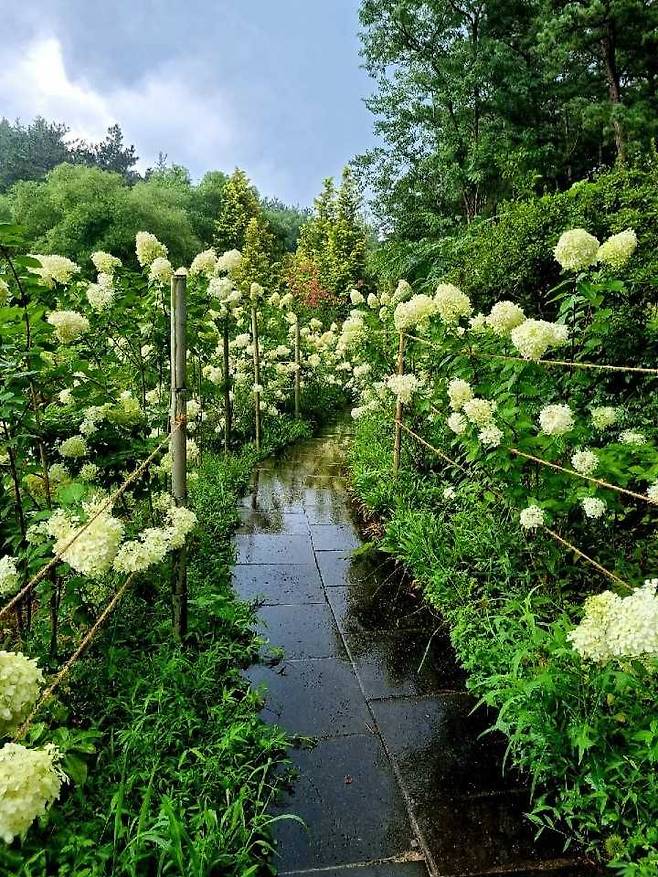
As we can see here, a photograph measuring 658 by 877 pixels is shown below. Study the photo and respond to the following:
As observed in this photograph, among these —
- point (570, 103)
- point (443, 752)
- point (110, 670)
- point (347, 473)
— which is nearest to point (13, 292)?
point (110, 670)

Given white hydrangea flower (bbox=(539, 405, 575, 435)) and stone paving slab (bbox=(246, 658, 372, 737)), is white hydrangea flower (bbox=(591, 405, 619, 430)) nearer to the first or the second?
white hydrangea flower (bbox=(539, 405, 575, 435))

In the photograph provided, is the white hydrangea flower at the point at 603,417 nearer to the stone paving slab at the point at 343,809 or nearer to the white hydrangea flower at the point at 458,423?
the white hydrangea flower at the point at 458,423

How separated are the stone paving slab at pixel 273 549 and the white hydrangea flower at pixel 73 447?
5.03 feet

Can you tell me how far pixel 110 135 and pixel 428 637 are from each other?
51.2 meters

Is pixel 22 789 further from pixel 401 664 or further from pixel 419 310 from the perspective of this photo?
pixel 419 310

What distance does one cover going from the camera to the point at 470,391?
2.35 metres

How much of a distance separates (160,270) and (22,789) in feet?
7.63

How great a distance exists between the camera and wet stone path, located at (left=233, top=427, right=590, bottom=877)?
4.87 ft

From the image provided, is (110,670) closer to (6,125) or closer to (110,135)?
(110,135)

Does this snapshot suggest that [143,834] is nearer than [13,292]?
Yes

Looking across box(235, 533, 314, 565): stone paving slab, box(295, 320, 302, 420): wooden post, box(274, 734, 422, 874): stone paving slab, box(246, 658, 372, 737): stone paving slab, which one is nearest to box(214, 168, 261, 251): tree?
box(295, 320, 302, 420): wooden post

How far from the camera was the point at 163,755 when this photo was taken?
1678mm

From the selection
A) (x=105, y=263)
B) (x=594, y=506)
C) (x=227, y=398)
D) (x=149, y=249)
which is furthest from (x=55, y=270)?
(x=227, y=398)

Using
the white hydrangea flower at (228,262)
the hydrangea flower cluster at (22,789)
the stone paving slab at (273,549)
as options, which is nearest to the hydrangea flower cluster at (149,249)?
the white hydrangea flower at (228,262)
